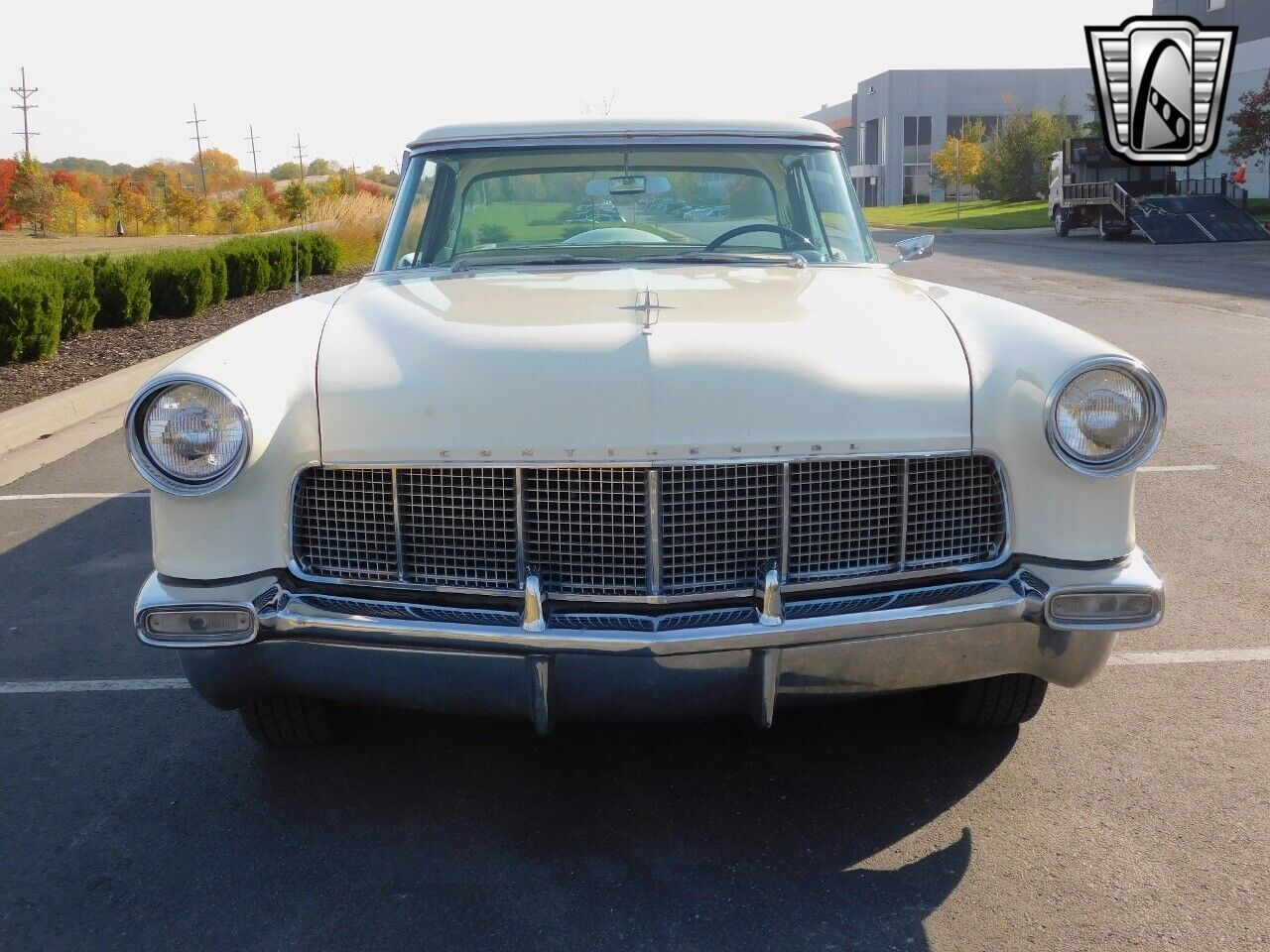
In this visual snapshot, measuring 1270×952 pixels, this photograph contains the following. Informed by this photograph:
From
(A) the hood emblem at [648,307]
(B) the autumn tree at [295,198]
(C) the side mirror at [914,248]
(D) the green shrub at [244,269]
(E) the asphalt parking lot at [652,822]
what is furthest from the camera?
(B) the autumn tree at [295,198]

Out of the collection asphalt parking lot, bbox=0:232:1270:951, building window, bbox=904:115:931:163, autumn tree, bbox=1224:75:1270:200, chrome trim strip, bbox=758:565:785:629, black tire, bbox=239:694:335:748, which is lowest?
asphalt parking lot, bbox=0:232:1270:951

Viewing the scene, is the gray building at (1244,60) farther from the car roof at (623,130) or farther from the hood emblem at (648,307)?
the hood emblem at (648,307)

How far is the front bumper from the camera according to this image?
8.60 ft

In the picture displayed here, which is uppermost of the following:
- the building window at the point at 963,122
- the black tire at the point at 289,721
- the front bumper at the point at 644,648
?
the building window at the point at 963,122

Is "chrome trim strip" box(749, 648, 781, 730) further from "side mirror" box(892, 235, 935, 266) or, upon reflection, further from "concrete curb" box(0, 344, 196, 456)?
"concrete curb" box(0, 344, 196, 456)

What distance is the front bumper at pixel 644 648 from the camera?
2.62 metres

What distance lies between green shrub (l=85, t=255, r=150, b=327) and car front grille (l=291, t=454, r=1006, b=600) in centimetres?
1117

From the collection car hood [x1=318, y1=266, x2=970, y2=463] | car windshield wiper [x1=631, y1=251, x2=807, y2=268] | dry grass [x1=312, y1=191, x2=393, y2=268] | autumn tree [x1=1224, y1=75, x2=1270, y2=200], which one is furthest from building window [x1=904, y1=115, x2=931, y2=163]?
car hood [x1=318, y1=266, x2=970, y2=463]

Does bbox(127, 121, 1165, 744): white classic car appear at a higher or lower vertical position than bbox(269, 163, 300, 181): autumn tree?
lower

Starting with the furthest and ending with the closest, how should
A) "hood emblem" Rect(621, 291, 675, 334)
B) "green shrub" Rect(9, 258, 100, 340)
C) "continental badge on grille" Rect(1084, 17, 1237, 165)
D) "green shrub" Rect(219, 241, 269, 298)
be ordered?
"continental badge on grille" Rect(1084, 17, 1237, 165) → "green shrub" Rect(219, 241, 269, 298) → "green shrub" Rect(9, 258, 100, 340) → "hood emblem" Rect(621, 291, 675, 334)

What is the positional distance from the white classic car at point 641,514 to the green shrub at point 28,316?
8.04m

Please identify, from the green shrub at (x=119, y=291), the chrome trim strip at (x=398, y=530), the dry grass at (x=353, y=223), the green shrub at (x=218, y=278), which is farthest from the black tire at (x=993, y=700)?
the dry grass at (x=353, y=223)

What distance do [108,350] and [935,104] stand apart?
249 feet

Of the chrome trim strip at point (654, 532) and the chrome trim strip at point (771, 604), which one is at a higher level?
the chrome trim strip at point (654, 532)
